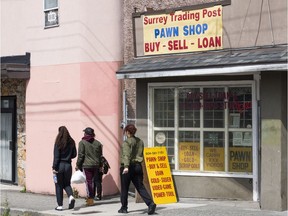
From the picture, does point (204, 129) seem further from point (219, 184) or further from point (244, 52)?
point (244, 52)

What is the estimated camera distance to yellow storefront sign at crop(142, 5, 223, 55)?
12945 millimetres

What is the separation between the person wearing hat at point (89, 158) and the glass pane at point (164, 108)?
4.93 ft

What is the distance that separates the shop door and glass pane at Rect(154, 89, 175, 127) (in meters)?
5.70

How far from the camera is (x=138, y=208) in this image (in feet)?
42.6

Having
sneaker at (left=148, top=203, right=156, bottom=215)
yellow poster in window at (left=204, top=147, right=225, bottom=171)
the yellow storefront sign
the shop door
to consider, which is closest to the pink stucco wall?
the shop door

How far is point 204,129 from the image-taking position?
45.0ft

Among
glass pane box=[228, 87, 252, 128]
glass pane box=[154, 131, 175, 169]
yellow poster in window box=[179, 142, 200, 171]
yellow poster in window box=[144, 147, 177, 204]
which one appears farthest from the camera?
glass pane box=[154, 131, 175, 169]

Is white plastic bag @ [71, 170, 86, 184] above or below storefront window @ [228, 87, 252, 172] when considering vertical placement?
below

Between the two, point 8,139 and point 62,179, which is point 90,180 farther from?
point 8,139

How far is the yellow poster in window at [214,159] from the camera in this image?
13500mm

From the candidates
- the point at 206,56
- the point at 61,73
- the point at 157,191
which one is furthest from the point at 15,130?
the point at 206,56

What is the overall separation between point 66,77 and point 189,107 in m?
3.76

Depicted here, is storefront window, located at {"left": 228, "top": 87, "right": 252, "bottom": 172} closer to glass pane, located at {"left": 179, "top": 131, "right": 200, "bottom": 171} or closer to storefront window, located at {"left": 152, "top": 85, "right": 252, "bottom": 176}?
storefront window, located at {"left": 152, "top": 85, "right": 252, "bottom": 176}

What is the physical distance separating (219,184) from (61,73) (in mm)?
5296
